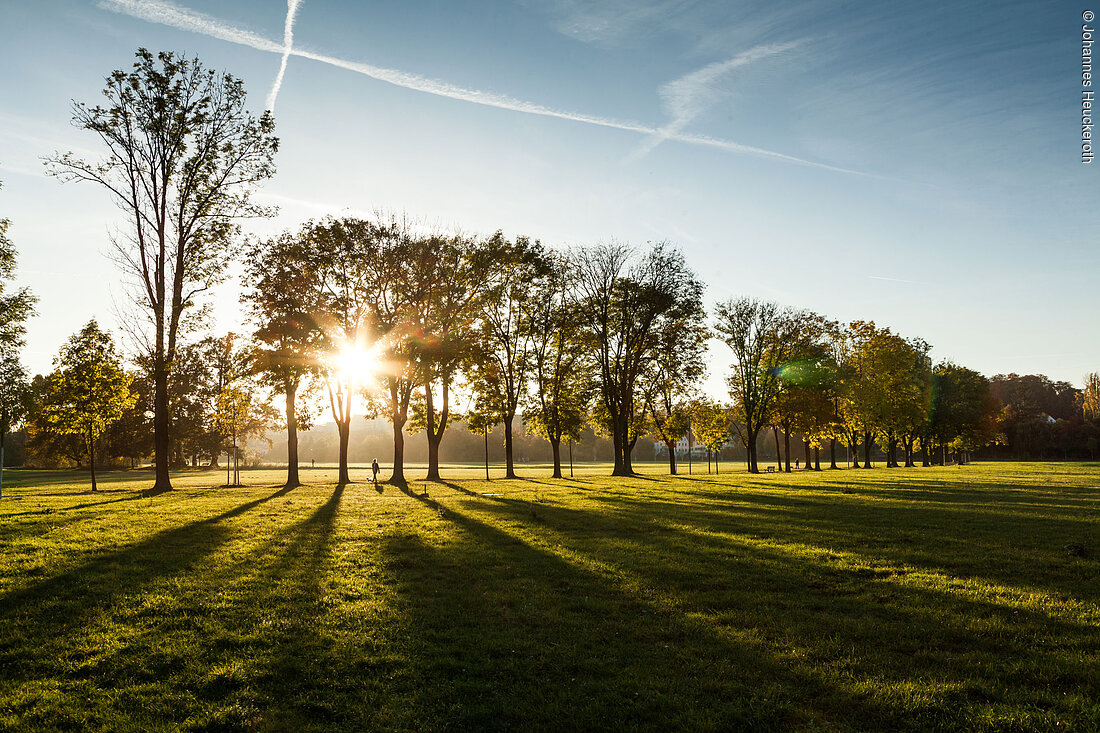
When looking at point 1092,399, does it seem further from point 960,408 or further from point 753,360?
point 753,360

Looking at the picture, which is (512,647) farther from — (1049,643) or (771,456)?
(771,456)

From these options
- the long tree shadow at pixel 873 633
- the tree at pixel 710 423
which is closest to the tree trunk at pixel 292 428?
the long tree shadow at pixel 873 633

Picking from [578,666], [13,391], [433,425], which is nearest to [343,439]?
[433,425]

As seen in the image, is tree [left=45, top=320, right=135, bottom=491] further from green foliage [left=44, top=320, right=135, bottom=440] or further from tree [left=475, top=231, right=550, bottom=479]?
tree [left=475, top=231, right=550, bottom=479]

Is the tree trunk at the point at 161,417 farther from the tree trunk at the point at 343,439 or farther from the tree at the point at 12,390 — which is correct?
the tree trunk at the point at 343,439

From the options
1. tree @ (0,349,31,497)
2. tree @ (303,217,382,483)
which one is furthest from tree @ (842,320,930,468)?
tree @ (0,349,31,497)

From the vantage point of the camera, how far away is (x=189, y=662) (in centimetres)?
770

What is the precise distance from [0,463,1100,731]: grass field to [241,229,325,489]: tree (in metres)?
19.5

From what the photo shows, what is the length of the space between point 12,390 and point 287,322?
16969mm

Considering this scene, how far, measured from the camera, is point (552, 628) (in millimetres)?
9000

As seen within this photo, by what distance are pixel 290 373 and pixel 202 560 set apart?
985 inches

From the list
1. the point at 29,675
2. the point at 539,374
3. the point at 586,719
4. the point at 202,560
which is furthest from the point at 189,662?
the point at 539,374

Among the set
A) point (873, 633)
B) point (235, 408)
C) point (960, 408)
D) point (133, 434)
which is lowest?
point (873, 633)

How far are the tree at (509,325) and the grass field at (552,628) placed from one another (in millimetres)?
31031
